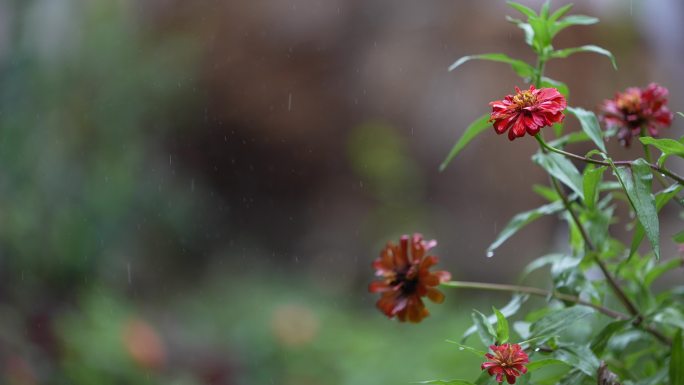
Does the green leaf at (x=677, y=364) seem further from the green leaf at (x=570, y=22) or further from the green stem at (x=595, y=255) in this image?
the green leaf at (x=570, y=22)

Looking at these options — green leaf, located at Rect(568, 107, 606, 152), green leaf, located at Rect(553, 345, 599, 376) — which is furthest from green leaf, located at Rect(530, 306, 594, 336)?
green leaf, located at Rect(568, 107, 606, 152)

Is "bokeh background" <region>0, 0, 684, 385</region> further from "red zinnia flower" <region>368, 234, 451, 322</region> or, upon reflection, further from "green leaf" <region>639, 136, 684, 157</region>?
"green leaf" <region>639, 136, 684, 157</region>

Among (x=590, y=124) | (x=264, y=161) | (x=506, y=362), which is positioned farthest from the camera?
(x=264, y=161)

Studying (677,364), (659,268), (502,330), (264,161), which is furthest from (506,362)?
(264,161)

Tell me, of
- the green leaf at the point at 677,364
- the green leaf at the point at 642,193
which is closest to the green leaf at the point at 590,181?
the green leaf at the point at 642,193

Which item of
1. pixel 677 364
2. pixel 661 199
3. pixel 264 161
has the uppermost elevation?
pixel 264 161

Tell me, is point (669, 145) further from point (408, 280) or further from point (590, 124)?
point (408, 280)
